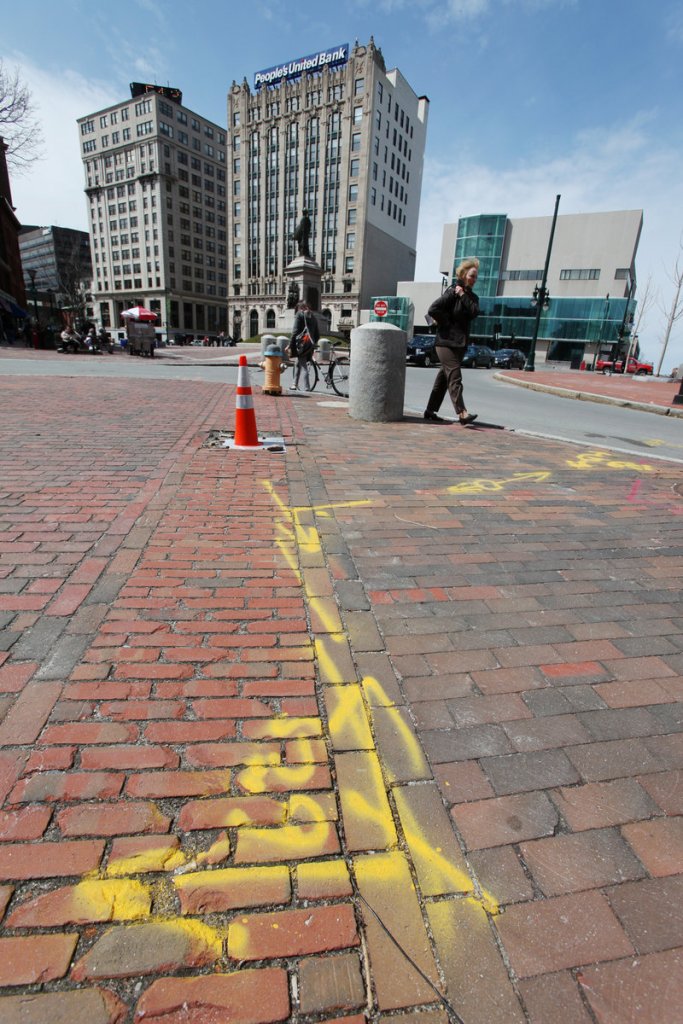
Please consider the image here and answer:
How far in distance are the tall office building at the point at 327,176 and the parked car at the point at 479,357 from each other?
37.1 m

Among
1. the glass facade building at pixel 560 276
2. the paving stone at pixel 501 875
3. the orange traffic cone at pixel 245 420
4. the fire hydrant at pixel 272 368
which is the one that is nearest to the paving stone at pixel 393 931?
the paving stone at pixel 501 875

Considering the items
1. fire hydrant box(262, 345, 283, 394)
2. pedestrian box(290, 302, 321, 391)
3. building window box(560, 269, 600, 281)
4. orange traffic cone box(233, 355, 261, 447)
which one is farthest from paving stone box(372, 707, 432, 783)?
building window box(560, 269, 600, 281)

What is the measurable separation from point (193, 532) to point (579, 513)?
2963 millimetres

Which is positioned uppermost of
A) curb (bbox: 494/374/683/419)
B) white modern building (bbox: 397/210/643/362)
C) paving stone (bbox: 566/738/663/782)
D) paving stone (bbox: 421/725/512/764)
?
white modern building (bbox: 397/210/643/362)

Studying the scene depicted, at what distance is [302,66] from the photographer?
7312cm

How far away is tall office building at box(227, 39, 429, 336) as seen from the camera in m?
68.6

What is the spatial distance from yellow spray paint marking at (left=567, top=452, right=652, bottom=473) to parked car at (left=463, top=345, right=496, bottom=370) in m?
26.5

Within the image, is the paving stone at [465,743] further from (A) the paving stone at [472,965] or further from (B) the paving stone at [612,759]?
(A) the paving stone at [472,965]

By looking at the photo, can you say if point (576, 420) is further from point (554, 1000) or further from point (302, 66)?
point (302, 66)

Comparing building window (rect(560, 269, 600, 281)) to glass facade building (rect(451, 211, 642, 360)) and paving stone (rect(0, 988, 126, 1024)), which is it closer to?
glass facade building (rect(451, 211, 642, 360))

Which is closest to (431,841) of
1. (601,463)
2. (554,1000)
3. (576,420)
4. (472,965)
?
(472,965)

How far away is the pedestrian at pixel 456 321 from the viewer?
7039mm

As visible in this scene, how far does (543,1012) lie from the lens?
1.10m

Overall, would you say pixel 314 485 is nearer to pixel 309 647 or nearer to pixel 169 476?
pixel 169 476
